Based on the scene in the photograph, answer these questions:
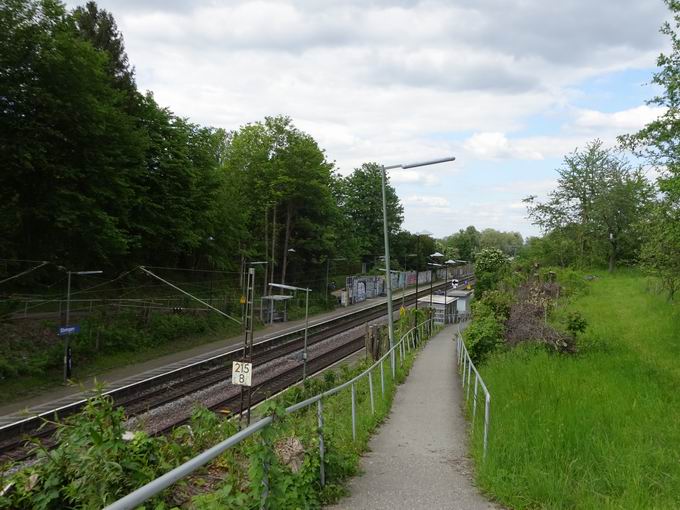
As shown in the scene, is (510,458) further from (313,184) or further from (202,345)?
(313,184)

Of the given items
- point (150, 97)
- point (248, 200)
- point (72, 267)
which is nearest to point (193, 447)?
point (72, 267)

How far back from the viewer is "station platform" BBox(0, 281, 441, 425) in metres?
19.2

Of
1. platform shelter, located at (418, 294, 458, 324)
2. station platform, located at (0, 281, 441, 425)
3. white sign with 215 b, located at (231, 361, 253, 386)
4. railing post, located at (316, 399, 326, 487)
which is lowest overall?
station platform, located at (0, 281, 441, 425)

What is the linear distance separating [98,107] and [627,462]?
86.9ft

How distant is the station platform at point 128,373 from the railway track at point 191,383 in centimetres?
67

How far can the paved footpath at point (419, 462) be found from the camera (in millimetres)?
5422

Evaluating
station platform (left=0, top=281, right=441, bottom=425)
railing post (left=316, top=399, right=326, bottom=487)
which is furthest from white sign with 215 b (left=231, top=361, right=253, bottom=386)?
railing post (left=316, top=399, right=326, bottom=487)

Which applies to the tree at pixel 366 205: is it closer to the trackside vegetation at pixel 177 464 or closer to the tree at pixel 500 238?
the trackside vegetation at pixel 177 464

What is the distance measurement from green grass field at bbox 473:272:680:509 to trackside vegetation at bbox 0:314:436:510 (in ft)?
6.64

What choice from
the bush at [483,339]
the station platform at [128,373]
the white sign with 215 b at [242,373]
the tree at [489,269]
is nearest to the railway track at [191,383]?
the station platform at [128,373]

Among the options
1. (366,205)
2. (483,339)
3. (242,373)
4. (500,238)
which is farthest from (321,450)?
(500,238)

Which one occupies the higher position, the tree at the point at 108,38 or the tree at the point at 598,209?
the tree at the point at 108,38

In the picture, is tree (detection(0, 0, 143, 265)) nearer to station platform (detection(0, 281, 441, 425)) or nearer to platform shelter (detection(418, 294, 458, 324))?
station platform (detection(0, 281, 441, 425))

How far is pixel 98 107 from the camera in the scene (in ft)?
84.6
